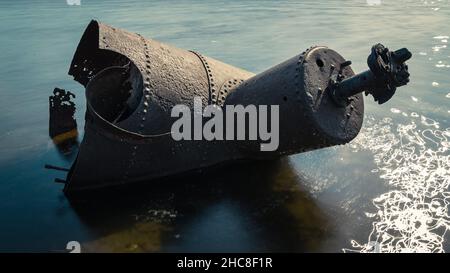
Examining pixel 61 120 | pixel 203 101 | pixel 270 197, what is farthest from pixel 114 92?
pixel 270 197

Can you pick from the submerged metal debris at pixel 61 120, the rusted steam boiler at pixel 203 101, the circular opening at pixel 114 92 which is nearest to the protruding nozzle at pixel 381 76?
the rusted steam boiler at pixel 203 101

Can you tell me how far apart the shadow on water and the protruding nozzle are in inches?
77.1

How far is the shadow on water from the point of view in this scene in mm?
5398

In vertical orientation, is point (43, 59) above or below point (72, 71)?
below

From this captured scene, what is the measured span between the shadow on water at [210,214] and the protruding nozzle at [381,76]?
77.1 inches

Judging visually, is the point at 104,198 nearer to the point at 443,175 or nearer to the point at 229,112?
the point at 229,112

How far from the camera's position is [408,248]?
5.20 metres

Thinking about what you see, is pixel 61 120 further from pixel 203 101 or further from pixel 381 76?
pixel 381 76

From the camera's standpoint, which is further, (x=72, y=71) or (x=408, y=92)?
(x=408, y=92)

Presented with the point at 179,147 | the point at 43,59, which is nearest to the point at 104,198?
the point at 179,147

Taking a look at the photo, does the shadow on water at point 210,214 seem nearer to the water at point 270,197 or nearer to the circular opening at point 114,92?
the water at point 270,197

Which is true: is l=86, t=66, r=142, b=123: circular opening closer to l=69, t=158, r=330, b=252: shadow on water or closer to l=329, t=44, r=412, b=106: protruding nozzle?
l=69, t=158, r=330, b=252: shadow on water

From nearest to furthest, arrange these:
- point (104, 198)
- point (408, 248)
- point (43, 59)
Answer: point (408, 248), point (104, 198), point (43, 59)

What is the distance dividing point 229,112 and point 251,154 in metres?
0.91
